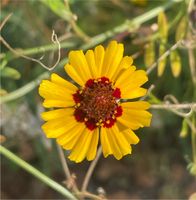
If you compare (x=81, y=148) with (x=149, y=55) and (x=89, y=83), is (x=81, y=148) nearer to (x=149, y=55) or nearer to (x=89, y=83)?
(x=89, y=83)

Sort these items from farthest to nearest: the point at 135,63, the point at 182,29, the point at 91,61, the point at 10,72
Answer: the point at 135,63 < the point at 182,29 < the point at 10,72 < the point at 91,61

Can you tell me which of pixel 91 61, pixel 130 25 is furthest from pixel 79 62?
pixel 130 25

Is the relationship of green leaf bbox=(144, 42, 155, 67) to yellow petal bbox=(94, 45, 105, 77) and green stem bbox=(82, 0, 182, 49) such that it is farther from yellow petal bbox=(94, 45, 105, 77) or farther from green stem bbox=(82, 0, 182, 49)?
yellow petal bbox=(94, 45, 105, 77)

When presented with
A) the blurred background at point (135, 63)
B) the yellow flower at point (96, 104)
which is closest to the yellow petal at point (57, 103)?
the yellow flower at point (96, 104)

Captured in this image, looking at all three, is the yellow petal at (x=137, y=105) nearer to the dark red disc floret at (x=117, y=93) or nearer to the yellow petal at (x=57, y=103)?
the dark red disc floret at (x=117, y=93)

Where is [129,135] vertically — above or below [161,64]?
below

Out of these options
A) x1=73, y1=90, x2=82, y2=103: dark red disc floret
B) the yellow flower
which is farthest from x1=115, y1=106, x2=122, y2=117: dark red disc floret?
x1=73, y1=90, x2=82, y2=103: dark red disc floret

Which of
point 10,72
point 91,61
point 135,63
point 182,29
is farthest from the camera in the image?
point 135,63
